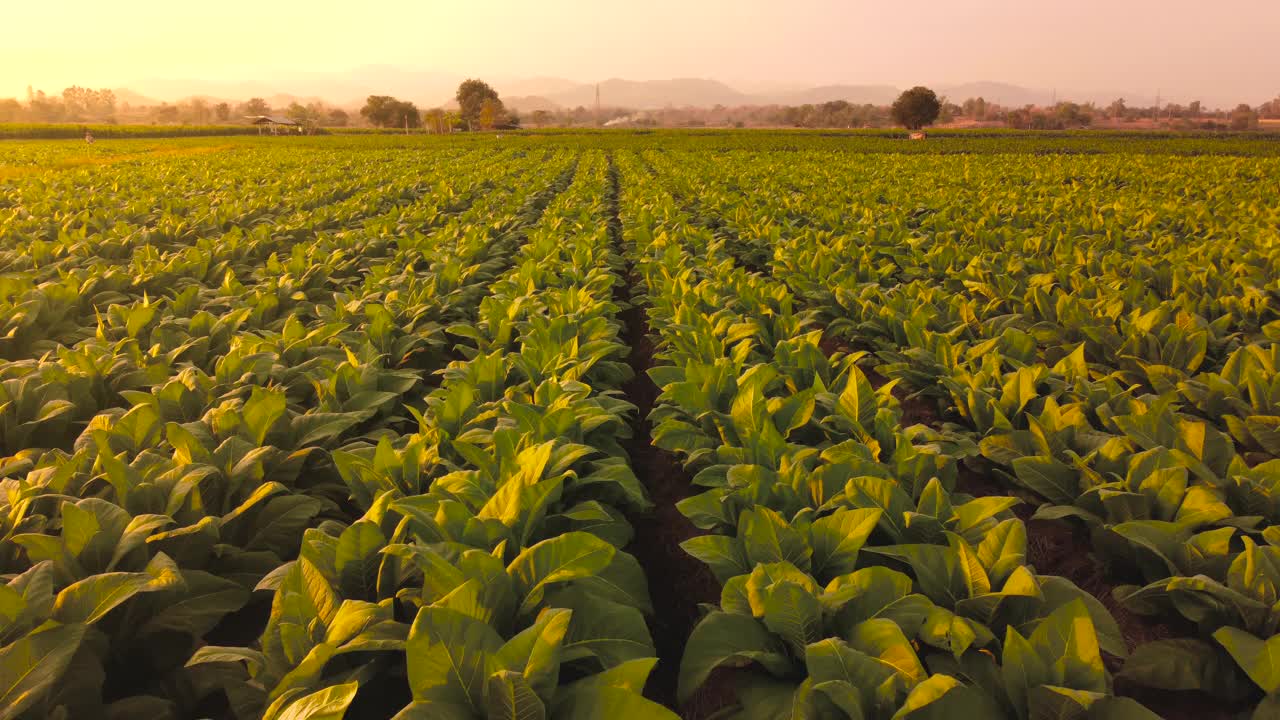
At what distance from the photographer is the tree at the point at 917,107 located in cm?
8400

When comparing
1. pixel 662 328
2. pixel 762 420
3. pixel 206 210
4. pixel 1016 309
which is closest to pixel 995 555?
pixel 762 420

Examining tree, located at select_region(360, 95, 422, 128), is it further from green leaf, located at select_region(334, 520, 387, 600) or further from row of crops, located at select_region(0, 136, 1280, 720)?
green leaf, located at select_region(334, 520, 387, 600)

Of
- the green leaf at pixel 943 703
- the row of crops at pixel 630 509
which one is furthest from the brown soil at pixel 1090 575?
the green leaf at pixel 943 703

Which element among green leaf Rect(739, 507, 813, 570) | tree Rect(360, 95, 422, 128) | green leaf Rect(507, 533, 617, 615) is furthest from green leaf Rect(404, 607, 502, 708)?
tree Rect(360, 95, 422, 128)

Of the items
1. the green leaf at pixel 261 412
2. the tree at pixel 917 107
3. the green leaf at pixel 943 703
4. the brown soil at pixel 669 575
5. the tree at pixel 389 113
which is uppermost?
the tree at pixel 389 113

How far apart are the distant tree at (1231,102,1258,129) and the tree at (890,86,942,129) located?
74.5 meters

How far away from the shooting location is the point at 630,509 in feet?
11.4

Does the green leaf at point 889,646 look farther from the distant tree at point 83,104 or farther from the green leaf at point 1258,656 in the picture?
the distant tree at point 83,104

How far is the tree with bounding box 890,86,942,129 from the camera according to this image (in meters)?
84.0

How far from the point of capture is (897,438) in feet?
9.71

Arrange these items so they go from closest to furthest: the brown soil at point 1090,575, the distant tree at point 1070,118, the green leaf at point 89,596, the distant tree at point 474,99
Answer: the green leaf at point 89,596 → the brown soil at point 1090,575 → the distant tree at point 474,99 → the distant tree at point 1070,118

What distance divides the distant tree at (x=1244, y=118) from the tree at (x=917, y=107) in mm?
74466

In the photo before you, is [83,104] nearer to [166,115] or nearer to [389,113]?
[166,115]

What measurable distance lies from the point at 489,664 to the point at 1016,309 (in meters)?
6.70
